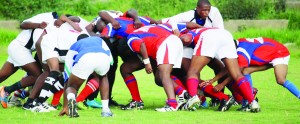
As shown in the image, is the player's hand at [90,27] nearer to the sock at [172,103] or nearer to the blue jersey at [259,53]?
the sock at [172,103]

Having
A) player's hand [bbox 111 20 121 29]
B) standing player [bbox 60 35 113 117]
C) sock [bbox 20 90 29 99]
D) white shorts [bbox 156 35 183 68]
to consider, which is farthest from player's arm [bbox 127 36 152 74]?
sock [bbox 20 90 29 99]

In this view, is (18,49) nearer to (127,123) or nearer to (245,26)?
(127,123)

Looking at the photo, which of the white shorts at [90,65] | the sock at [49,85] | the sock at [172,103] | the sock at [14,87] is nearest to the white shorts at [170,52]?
the sock at [172,103]

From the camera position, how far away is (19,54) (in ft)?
50.9

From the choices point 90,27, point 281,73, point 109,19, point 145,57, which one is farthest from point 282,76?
point 90,27

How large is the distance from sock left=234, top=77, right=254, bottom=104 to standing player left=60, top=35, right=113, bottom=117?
2145 mm

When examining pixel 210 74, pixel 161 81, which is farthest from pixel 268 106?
pixel 210 74

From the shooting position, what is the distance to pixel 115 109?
50.0 ft

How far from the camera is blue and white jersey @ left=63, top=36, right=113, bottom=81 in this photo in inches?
527

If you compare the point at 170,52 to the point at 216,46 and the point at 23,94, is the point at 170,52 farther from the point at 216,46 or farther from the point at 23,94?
the point at 23,94

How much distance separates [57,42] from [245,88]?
290cm

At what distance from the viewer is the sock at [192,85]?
1455 cm

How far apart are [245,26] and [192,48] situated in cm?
1587

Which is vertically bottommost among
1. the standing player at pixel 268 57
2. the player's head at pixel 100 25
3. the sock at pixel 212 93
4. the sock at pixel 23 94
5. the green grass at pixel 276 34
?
the green grass at pixel 276 34
